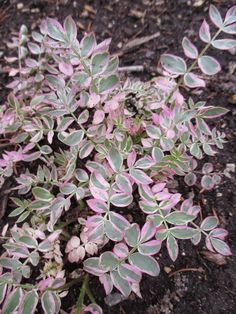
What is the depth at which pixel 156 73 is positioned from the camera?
6.32ft

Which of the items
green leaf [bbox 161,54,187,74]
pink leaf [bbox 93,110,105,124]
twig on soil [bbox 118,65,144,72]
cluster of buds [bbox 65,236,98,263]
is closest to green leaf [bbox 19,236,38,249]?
cluster of buds [bbox 65,236,98,263]

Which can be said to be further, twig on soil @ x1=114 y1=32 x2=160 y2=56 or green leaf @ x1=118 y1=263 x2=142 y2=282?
twig on soil @ x1=114 y1=32 x2=160 y2=56

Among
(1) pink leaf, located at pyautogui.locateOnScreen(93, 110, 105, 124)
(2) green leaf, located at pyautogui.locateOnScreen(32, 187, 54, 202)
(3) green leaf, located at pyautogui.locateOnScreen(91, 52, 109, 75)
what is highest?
(3) green leaf, located at pyautogui.locateOnScreen(91, 52, 109, 75)

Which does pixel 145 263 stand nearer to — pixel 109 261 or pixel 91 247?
pixel 109 261

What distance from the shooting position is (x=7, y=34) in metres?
2.15

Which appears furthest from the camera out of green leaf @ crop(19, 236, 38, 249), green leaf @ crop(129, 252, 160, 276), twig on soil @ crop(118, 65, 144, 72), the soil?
twig on soil @ crop(118, 65, 144, 72)

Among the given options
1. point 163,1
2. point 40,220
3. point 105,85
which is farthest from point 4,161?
point 163,1

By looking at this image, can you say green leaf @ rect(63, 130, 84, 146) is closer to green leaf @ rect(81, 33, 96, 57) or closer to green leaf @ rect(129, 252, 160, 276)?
green leaf @ rect(81, 33, 96, 57)

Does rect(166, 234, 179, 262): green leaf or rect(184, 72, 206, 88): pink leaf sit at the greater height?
rect(184, 72, 206, 88): pink leaf

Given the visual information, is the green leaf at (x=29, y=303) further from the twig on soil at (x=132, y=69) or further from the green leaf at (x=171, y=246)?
the twig on soil at (x=132, y=69)

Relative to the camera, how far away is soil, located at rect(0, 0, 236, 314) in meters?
1.39

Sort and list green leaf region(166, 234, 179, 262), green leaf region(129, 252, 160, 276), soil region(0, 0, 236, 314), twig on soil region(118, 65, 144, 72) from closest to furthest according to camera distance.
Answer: green leaf region(129, 252, 160, 276), green leaf region(166, 234, 179, 262), soil region(0, 0, 236, 314), twig on soil region(118, 65, 144, 72)

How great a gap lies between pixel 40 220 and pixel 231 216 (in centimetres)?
66

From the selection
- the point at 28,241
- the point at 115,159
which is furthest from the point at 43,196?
the point at 115,159
